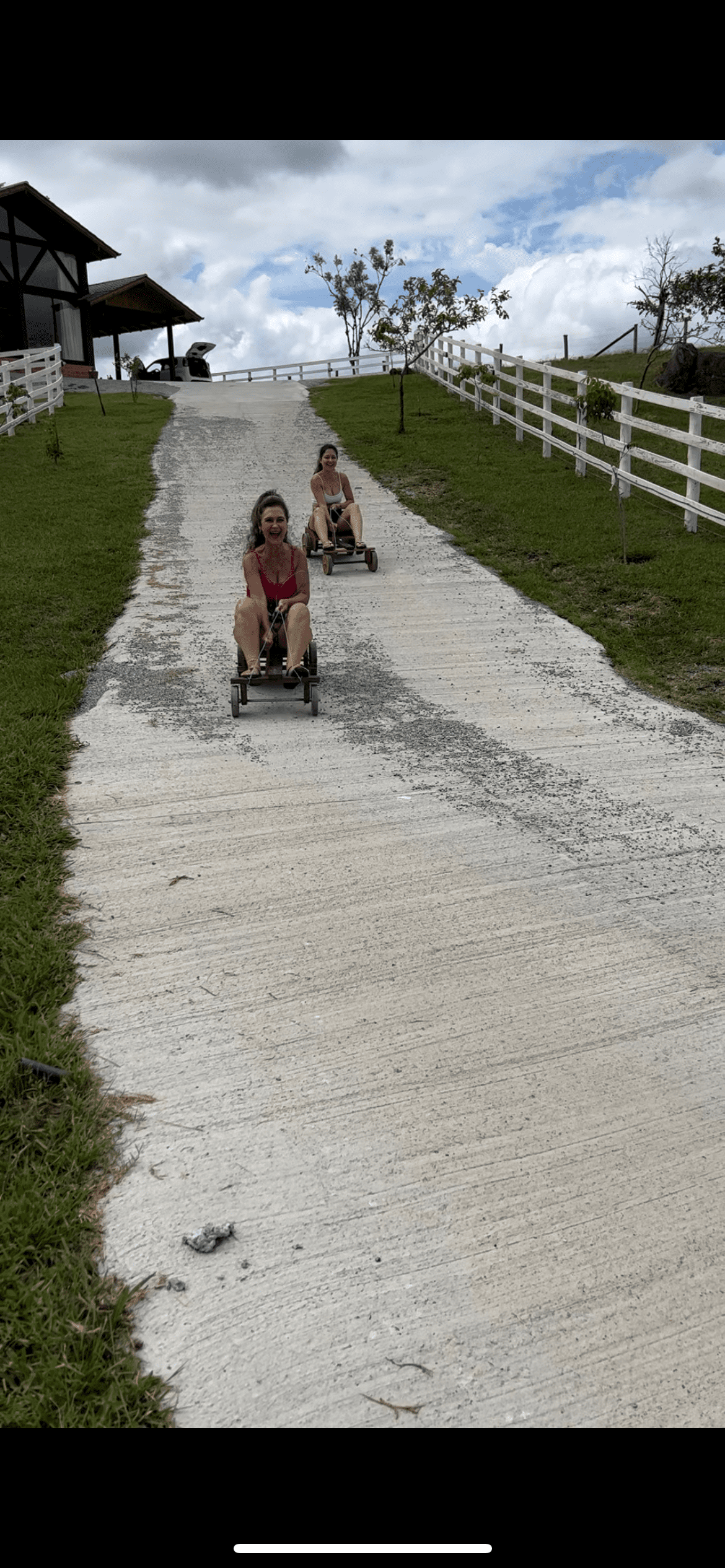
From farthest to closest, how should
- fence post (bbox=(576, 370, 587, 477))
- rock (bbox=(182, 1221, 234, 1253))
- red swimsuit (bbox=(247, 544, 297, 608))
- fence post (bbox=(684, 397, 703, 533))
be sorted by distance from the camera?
fence post (bbox=(576, 370, 587, 477))
fence post (bbox=(684, 397, 703, 533))
red swimsuit (bbox=(247, 544, 297, 608))
rock (bbox=(182, 1221, 234, 1253))

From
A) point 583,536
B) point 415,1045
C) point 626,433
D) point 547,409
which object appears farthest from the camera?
point 547,409

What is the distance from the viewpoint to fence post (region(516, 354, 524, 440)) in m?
17.0

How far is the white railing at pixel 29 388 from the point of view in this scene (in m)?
19.8

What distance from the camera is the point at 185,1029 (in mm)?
3307

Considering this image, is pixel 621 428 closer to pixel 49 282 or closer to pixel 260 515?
pixel 260 515

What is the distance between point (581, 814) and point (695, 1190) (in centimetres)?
249

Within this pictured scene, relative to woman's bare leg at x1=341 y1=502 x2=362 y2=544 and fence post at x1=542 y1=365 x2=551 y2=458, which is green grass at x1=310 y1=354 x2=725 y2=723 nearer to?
fence post at x1=542 y1=365 x2=551 y2=458

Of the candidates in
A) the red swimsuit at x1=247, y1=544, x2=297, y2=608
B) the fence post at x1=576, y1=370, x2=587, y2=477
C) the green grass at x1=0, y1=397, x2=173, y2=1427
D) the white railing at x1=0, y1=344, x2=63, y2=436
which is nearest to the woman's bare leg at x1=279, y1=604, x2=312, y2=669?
the red swimsuit at x1=247, y1=544, x2=297, y2=608

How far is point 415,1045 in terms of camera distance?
10.6ft

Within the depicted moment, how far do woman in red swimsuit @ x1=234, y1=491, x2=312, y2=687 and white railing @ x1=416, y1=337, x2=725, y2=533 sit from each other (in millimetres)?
5210

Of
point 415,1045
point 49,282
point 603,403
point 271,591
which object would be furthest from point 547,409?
point 49,282

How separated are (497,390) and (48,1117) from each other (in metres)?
18.2

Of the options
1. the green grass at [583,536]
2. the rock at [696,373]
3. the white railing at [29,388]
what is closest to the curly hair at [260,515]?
the green grass at [583,536]
